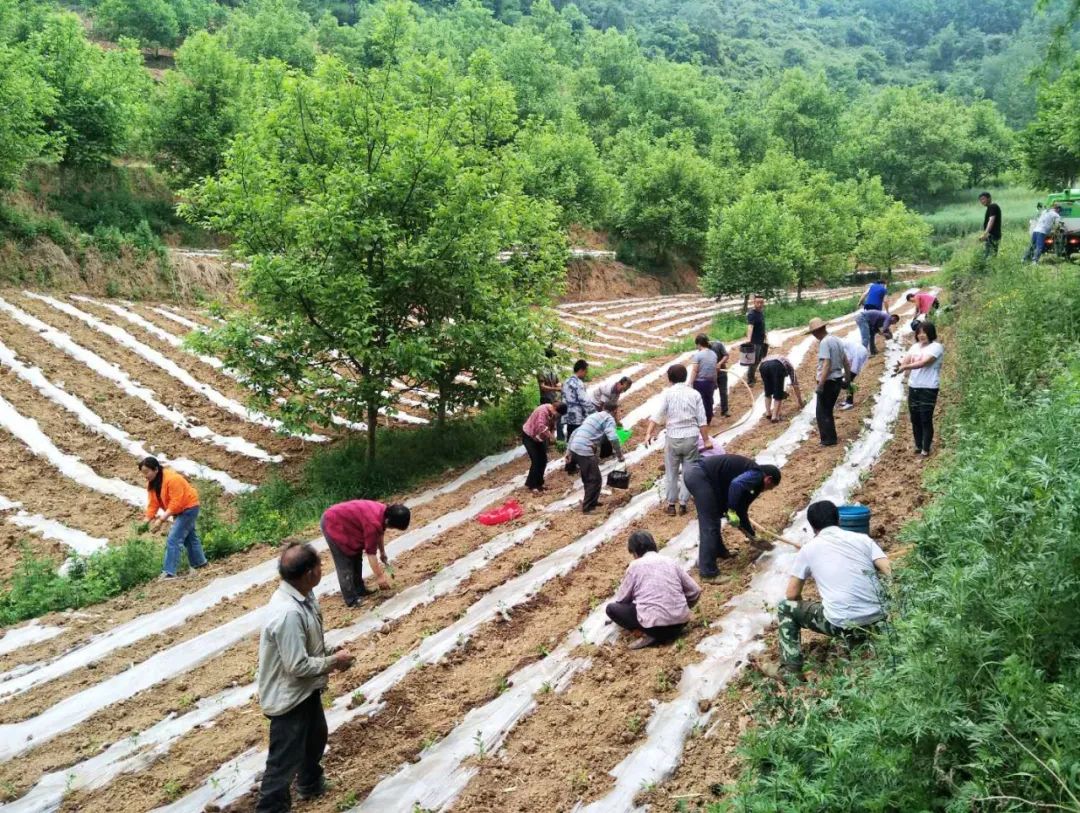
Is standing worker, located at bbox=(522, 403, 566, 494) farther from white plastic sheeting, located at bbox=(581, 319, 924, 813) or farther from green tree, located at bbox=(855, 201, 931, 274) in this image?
green tree, located at bbox=(855, 201, 931, 274)

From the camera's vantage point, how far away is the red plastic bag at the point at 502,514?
9422mm

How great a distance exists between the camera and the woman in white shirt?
8039 mm

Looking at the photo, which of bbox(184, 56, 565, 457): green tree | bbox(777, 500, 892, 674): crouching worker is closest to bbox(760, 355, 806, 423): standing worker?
bbox(184, 56, 565, 457): green tree

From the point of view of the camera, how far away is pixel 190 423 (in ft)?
46.2

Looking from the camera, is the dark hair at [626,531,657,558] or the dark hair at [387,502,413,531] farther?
the dark hair at [387,502,413,531]

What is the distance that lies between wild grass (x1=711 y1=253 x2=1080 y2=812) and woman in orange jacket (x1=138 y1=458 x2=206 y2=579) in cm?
729

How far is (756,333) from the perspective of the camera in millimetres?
13688

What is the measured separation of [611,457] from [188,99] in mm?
24585

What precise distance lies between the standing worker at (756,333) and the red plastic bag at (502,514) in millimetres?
5550

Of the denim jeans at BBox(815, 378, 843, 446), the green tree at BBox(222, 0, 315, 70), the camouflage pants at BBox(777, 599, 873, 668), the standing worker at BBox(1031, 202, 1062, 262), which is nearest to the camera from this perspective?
the camouflage pants at BBox(777, 599, 873, 668)

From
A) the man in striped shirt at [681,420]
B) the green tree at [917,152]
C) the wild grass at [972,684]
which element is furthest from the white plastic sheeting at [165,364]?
the green tree at [917,152]

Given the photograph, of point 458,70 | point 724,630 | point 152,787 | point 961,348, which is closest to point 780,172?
point 458,70

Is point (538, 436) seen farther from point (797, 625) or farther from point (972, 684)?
point (972, 684)

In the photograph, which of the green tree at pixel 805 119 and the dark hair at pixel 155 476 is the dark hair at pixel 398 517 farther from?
the green tree at pixel 805 119
